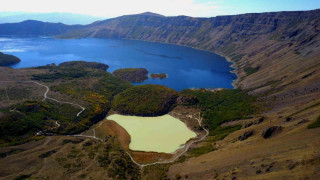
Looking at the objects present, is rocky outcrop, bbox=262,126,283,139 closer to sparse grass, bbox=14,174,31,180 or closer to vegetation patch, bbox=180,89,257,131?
vegetation patch, bbox=180,89,257,131

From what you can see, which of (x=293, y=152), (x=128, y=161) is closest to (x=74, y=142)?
(x=128, y=161)

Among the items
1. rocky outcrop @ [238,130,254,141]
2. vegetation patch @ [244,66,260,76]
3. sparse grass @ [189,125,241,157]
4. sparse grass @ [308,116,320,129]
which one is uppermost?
vegetation patch @ [244,66,260,76]

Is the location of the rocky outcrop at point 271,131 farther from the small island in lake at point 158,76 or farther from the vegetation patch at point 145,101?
the small island in lake at point 158,76

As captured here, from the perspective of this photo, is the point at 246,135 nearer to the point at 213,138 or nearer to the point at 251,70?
the point at 213,138

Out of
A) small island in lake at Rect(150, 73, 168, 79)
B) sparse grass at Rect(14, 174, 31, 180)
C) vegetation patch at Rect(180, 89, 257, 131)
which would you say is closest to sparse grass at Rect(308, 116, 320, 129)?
vegetation patch at Rect(180, 89, 257, 131)

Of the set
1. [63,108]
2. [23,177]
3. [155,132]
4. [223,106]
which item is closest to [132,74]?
[63,108]

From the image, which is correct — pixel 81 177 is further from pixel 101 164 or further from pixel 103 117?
pixel 103 117

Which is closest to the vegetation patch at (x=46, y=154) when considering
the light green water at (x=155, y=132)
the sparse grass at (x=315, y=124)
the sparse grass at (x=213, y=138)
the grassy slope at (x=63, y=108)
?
the grassy slope at (x=63, y=108)
